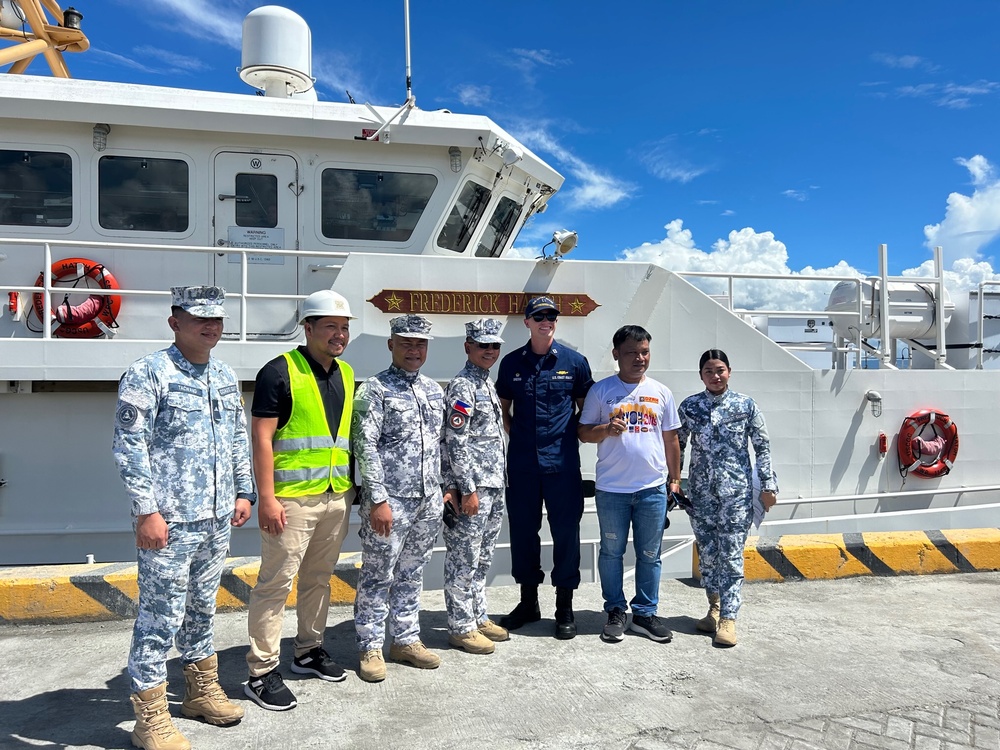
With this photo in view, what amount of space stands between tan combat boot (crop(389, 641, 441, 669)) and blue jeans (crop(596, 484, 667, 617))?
110 centimetres

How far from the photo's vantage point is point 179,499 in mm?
2703

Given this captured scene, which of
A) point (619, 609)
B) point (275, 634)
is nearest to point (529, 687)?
point (619, 609)

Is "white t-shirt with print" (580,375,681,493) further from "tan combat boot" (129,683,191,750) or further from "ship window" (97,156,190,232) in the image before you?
"ship window" (97,156,190,232)

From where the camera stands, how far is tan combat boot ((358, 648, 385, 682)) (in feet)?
10.8

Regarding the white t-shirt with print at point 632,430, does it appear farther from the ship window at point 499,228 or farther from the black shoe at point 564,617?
the ship window at point 499,228

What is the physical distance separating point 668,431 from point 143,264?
15.8 ft

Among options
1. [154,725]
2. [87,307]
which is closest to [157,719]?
[154,725]

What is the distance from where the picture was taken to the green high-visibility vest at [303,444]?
3082 mm

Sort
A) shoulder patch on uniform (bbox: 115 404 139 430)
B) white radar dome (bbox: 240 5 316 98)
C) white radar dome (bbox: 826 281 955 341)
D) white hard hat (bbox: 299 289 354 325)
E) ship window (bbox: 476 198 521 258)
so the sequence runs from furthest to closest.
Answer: white radar dome (bbox: 826 281 955 341) < white radar dome (bbox: 240 5 316 98) < ship window (bbox: 476 198 521 258) < white hard hat (bbox: 299 289 354 325) < shoulder patch on uniform (bbox: 115 404 139 430)

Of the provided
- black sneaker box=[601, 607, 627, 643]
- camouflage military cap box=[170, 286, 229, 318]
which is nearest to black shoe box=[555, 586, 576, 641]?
black sneaker box=[601, 607, 627, 643]

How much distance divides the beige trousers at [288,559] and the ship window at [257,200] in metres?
3.92

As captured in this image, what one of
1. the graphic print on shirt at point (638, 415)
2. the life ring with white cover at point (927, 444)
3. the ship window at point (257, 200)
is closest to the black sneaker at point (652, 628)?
the graphic print on shirt at point (638, 415)

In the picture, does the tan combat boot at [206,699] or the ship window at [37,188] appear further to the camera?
the ship window at [37,188]

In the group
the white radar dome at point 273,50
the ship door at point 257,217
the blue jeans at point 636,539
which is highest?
the white radar dome at point 273,50
